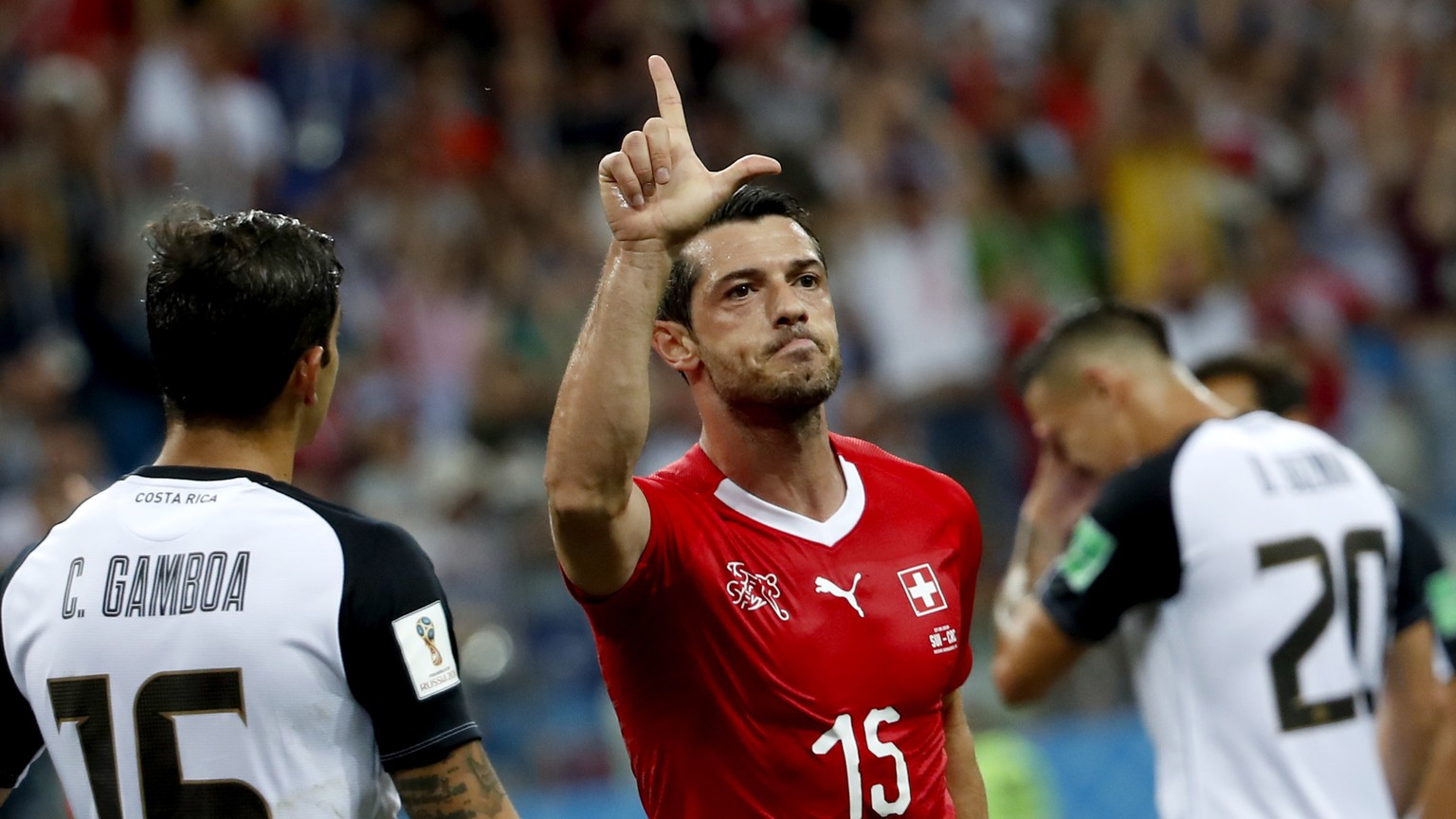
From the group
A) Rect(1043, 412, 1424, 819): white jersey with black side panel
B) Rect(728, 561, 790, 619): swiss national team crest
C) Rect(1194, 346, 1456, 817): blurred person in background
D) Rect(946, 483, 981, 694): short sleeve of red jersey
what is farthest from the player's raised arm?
Rect(1194, 346, 1456, 817): blurred person in background

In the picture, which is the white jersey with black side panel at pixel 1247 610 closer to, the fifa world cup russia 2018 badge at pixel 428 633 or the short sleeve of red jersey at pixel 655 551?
the short sleeve of red jersey at pixel 655 551

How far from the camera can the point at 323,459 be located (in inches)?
371

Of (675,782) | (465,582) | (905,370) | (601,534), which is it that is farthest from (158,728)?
(905,370)

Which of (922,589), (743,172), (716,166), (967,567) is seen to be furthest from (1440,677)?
(716,166)

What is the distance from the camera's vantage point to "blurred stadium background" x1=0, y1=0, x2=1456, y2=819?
8773 millimetres

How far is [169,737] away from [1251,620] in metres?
2.92

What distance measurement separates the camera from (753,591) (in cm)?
379

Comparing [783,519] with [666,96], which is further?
[783,519]

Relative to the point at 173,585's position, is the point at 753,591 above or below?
below

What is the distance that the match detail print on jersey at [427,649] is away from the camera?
120 inches

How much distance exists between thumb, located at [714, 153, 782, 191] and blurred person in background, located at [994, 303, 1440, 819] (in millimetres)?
1802

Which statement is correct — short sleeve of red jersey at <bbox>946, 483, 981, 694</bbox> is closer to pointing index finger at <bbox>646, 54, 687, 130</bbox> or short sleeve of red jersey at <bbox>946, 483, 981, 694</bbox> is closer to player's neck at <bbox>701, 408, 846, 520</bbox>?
player's neck at <bbox>701, 408, 846, 520</bbox>

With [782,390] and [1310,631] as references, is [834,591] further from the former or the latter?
[1310,631]

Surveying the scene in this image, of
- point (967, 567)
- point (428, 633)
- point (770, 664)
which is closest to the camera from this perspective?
point (428, 633)
